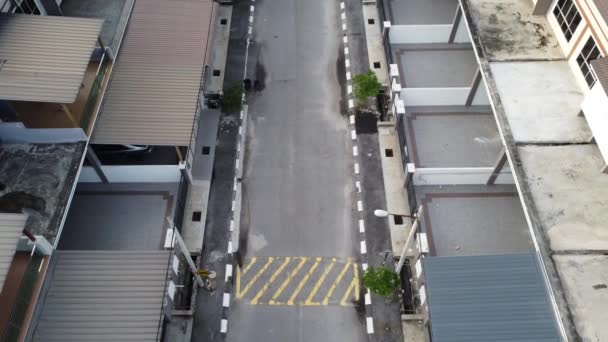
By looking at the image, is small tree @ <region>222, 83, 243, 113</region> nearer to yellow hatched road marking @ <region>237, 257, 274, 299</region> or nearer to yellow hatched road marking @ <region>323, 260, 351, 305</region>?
yellow hatched road marking @ <region>237, 257, 274, 299</region>

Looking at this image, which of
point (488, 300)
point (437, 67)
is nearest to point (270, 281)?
point (488, 300)

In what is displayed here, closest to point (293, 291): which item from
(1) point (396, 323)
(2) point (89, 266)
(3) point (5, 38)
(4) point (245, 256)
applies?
(4) point (245, 256)

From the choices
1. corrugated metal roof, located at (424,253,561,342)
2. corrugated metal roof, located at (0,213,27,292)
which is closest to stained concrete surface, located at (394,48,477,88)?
corrugated metal roof, located at (424,253,561,342)

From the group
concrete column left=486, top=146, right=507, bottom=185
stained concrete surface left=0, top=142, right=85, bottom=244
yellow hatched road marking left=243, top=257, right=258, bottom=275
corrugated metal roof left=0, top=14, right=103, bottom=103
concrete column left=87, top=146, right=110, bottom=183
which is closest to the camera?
corrugated metal roof left=0, top=14, right=103, bottom=103

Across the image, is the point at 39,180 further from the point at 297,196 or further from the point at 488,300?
the point at 488,300

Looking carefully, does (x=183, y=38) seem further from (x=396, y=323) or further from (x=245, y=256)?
(x=396, y=323)

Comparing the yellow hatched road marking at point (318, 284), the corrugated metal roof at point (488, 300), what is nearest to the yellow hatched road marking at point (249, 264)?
the yellow hatched road marking at point (318, 284)

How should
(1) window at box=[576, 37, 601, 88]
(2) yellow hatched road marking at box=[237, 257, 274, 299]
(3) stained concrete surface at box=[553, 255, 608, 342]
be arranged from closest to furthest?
(3) stained concrete surface at box=[553, 255, 608, 342] < (1) window at box=[576, 37, 601, 88] < (2) yellow hatched road marking at box=[237, 257, 274, 299]
